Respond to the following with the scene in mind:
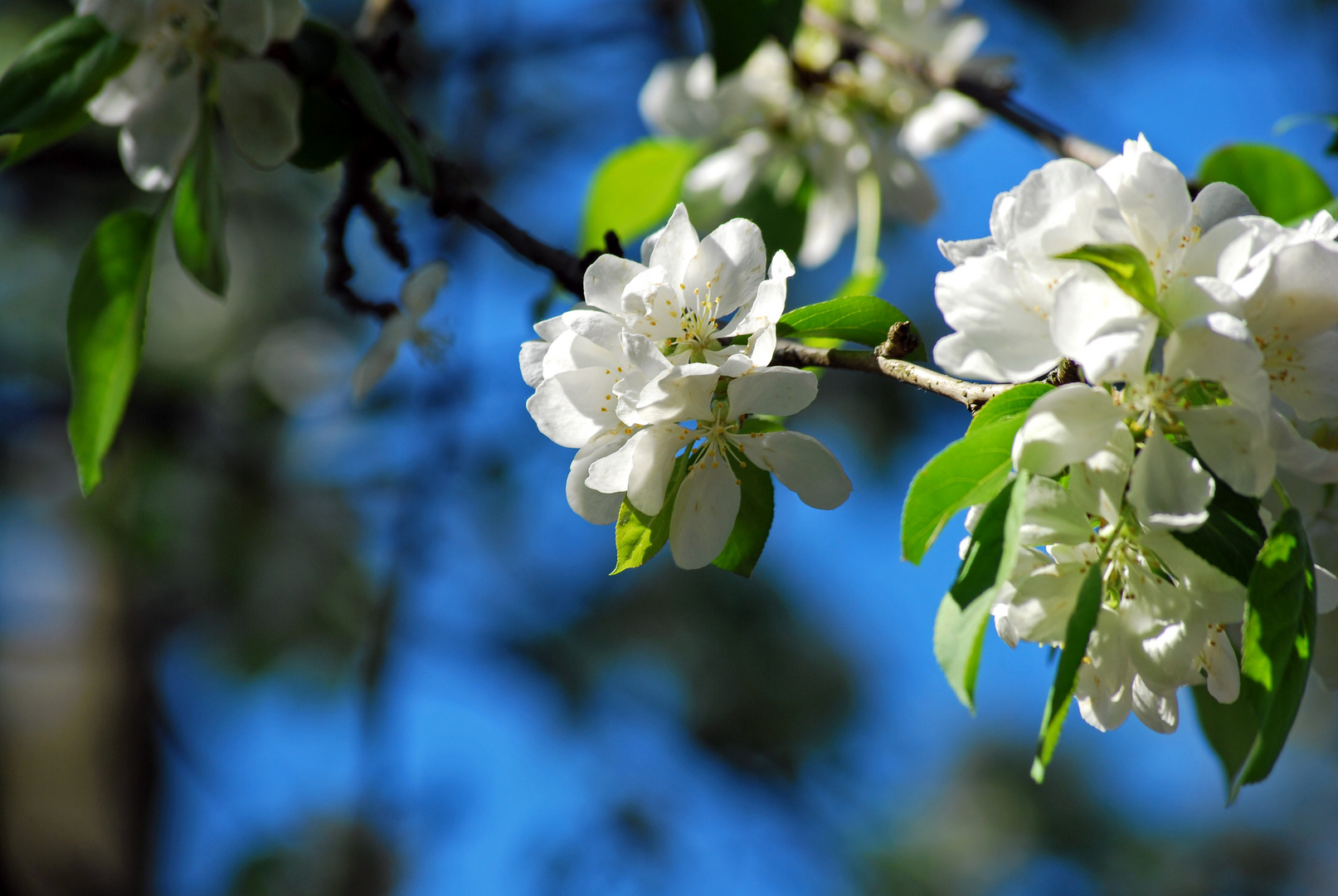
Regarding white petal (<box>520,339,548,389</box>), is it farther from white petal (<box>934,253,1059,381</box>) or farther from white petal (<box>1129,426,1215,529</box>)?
white petal (<box>1129,426,1215,529</box>)

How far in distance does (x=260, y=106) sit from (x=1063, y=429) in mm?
943

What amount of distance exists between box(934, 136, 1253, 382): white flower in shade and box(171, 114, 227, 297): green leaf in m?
0.83

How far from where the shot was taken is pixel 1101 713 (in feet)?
2.54

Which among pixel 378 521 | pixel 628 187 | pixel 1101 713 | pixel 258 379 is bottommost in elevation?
pixel 378 521

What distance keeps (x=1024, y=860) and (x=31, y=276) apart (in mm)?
5122

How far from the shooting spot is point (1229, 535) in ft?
2.22

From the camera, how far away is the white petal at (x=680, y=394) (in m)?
0.71

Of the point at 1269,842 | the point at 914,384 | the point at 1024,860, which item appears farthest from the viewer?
the point at 1269,842

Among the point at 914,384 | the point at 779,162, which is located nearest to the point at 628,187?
the point at 779,162

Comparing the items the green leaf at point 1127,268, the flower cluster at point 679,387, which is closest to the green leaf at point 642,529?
the flower cluster at point 679,387

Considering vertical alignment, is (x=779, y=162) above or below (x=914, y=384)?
below

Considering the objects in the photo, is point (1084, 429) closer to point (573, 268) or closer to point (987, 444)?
point (987, 444)

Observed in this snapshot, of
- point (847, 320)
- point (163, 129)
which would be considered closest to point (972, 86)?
point (847, 320)

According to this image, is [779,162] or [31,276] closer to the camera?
[779,162]
